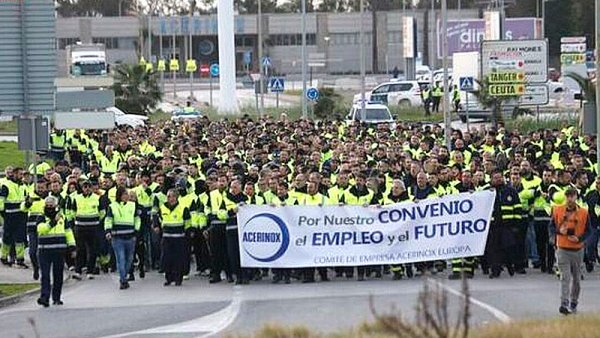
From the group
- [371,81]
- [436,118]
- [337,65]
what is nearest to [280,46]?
[337,65]

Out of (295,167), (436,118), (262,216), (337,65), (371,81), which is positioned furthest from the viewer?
(337,65)

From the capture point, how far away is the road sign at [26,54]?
24.8 metres

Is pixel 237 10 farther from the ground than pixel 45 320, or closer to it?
farther from the ground

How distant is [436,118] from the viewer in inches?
Result: 2530

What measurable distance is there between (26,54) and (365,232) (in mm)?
6864

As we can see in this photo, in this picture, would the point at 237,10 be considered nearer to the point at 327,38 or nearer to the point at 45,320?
the point at 327,38

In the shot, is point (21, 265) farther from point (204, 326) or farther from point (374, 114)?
point (374, 114)

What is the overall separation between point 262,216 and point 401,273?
2.40 meters

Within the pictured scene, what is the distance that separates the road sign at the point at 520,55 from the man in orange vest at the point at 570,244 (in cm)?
2324

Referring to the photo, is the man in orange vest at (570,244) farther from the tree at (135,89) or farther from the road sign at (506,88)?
the tree at (135,89)

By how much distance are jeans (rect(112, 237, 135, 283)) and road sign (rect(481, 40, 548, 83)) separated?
20.6 meters

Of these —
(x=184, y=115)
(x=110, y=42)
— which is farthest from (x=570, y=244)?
(x=110, y=42)

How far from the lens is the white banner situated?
2258 cm

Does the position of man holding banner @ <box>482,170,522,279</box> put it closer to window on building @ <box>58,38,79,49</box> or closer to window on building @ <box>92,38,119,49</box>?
window on building @ <box>58,38,79,49</box>
